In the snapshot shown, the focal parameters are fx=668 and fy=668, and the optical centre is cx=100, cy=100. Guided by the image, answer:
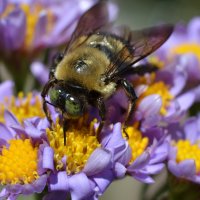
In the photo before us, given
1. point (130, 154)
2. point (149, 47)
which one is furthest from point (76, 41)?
point (130, 154)

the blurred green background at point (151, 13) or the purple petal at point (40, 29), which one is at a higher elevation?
the purple petal at point (40, 29)

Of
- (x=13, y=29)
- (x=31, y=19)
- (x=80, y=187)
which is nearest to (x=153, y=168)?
(x=80, y=187)

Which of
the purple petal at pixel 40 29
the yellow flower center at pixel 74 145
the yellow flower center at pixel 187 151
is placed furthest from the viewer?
the purple petal at pixel 40 29

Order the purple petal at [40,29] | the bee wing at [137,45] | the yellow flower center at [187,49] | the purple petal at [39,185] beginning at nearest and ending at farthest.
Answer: the purple petal at [39,185]
the bee wing at [137,45]
the purple petal at [40,29]
the yellow flower center at [187,49]

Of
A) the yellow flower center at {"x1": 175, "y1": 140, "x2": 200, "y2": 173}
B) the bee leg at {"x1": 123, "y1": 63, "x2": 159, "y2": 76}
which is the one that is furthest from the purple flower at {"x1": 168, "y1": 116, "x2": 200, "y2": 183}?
the bee leg at {"x1": 123, "y1": 63, "x2": 159, "y2": 76}

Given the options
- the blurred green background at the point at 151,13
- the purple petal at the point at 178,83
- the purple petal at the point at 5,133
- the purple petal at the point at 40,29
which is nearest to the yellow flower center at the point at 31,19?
the purple petal at the point at 40,29

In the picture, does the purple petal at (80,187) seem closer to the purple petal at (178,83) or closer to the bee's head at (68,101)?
the bee's head at (68,101)
